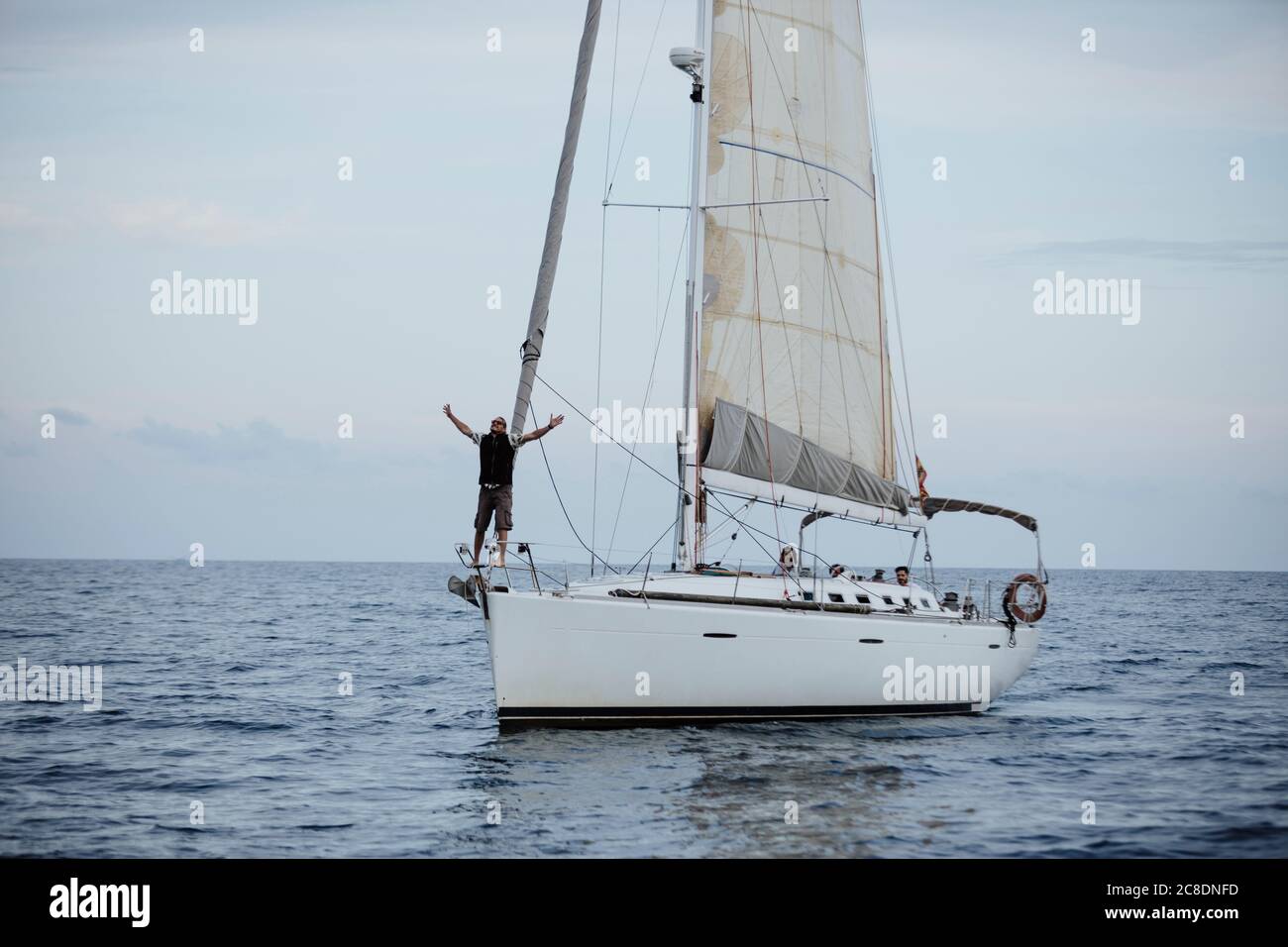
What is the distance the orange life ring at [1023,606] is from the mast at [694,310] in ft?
19.0

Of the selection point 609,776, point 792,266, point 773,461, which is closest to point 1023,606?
point 773,461

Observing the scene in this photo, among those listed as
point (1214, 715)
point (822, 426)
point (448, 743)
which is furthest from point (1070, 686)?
point (448, 743)

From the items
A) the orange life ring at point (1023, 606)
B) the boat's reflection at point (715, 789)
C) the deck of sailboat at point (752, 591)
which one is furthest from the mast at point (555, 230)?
the orange life ring at point (1023, 606)

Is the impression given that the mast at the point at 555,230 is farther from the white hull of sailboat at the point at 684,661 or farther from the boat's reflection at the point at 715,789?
the boat's reflection at the point at 715,789

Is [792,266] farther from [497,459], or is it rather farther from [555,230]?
[497,459]

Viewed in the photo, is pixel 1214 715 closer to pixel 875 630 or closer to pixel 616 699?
pixel 875 630

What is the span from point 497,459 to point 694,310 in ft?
14.4

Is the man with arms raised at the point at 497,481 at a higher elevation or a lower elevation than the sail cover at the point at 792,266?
lower

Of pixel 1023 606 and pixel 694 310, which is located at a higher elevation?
pixel 694 310

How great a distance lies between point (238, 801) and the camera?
543 inches

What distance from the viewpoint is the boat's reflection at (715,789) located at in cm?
1191

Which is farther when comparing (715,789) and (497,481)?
(497,481)

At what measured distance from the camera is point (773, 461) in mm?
19234
